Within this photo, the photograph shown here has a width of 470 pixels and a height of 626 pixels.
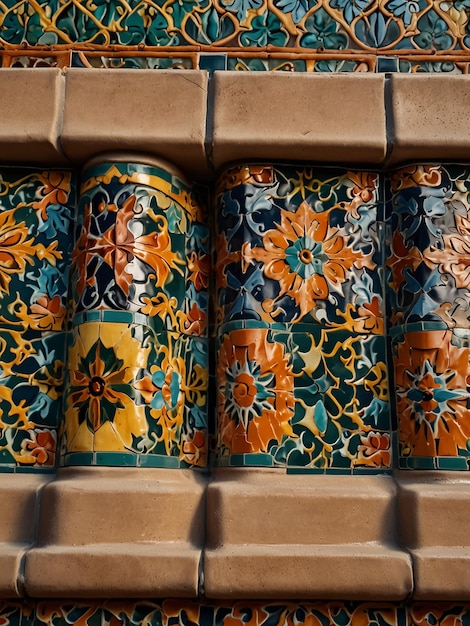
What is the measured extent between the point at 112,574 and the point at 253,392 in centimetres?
Answer: 46

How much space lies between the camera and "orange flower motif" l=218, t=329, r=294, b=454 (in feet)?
5.85

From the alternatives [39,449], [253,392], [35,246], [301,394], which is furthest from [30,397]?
[301,394]

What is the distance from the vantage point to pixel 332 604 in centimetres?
169

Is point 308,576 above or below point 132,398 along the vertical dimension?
below

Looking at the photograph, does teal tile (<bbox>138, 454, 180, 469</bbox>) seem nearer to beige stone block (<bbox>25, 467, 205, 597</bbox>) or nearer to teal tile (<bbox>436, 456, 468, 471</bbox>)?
beige stone block (<bbox>25, 467, 205, 597</bbox>)

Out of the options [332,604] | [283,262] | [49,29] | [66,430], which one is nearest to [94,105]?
[49,29]

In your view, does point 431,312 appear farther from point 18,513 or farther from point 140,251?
point 18,513

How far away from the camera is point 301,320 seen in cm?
186

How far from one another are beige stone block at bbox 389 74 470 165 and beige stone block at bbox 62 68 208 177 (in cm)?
43

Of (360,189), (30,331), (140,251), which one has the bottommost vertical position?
(30,331)

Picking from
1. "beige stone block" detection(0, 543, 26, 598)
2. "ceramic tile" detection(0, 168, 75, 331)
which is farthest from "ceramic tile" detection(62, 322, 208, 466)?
"beige stone block" detection(0, 543, 26, 598)

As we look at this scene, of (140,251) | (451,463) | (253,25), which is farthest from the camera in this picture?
(253,25)

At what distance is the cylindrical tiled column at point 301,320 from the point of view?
1.80 metres

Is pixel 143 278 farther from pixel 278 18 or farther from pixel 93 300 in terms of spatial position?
pixel 278 18
